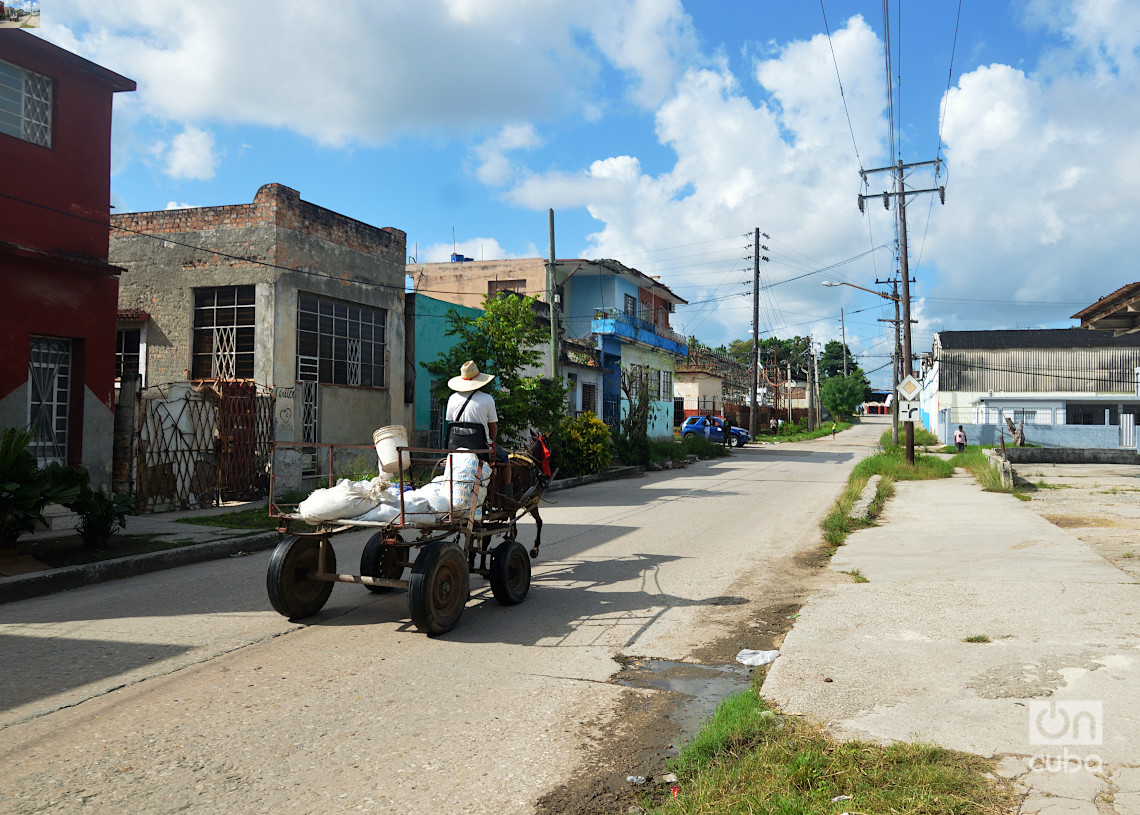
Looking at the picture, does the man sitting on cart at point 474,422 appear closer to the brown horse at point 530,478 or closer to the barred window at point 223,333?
the brown horse at point 530,478

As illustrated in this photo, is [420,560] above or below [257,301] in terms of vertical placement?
below

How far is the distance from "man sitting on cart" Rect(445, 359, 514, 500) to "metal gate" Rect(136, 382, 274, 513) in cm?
767

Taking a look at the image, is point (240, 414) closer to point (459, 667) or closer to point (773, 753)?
point (459, 667)

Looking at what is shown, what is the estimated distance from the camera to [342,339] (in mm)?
18531

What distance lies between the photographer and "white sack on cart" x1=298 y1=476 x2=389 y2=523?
6.24 meters

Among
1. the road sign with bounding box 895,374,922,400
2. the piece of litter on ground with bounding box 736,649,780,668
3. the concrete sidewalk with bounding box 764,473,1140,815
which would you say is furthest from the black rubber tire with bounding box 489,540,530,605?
the road sign with bounding box 895,374,922,400

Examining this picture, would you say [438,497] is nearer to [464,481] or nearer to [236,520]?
[464,481]

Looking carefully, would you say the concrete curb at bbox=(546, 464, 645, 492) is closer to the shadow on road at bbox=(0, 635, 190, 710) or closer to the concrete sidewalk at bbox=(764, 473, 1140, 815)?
the concrete sidewalk at bbox=(764, 473, 1140, 815)

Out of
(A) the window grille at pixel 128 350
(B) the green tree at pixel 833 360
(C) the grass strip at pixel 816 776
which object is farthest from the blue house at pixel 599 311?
Answer: (B) the green tree at pixel 833 360

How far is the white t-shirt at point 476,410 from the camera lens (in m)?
7.69

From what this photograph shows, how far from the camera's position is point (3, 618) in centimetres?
711

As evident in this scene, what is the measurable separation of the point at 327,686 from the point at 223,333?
13586mm

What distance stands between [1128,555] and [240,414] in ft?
44.0

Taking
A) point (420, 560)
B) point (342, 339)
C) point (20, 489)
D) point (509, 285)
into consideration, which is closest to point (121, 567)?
point (20, 489)
